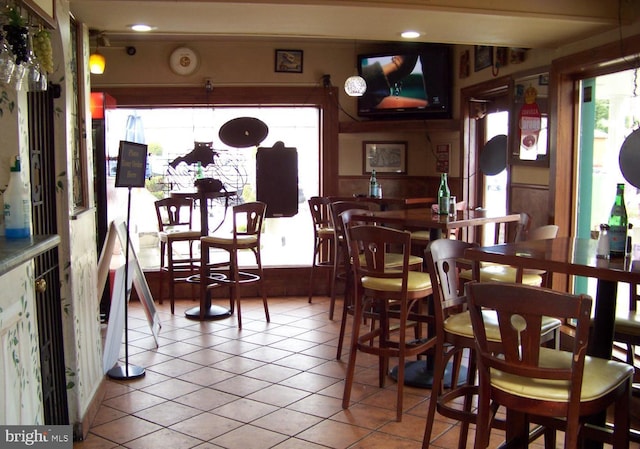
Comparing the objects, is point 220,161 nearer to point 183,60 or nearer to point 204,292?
point 183,60

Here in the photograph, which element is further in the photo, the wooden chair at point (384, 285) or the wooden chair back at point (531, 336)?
the wooden chair at point (384, 285)

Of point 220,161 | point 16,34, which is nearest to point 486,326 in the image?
point 16,34

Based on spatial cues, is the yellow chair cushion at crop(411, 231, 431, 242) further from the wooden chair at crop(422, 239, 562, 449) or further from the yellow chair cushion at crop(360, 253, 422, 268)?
the wooden chair at crop(422, 239, 562, 449)

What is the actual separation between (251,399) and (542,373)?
6.72 feet

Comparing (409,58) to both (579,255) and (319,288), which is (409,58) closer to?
(319,288)

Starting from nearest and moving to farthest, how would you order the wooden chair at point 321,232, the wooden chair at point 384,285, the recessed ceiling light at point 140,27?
the wooden chair at point 384,285 < the recessed ceiling light at point 140,27 < the wooden chair at point 321,232

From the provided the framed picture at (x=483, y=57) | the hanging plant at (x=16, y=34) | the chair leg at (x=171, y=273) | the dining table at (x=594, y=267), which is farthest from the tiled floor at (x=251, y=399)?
the framed picture at (x=483, y=57)

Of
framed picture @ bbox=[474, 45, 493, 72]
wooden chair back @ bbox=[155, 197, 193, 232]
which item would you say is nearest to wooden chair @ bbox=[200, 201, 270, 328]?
wooden chair back @ bbox=[155, 197, 193, 232]

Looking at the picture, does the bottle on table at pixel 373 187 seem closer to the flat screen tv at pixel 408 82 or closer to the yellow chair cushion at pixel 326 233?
the yellow chair cushion at pixel 326 233

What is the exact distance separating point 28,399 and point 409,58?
15.7 feet

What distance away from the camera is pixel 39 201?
2.82m

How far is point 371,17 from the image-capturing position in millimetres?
3611

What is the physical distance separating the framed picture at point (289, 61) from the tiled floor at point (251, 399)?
2.71 metres
